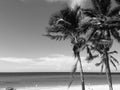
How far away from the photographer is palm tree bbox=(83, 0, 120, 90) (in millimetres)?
14094

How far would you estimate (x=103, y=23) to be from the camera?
1425 centimetres

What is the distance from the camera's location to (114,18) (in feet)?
45.9

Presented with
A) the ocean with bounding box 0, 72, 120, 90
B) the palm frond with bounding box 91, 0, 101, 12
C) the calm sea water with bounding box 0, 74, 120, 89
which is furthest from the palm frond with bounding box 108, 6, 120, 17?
the calm sea water with bounding box 0, 74, 120, 89

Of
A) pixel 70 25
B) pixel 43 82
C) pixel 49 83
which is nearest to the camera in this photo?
pixel 70 25

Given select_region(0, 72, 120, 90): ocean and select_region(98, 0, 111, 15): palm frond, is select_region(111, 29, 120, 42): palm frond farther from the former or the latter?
select_region(0, 72, 120, 90): ocean

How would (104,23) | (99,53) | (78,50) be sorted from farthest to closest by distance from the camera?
(99,53), (104,23), (78,50)

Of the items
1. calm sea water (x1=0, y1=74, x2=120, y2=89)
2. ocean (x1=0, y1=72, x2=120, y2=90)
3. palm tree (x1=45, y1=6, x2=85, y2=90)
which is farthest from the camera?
calm sea water (x1=0, y1=74, x2=120, y2=89)

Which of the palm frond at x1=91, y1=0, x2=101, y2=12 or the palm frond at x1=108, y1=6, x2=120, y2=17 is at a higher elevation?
the palm frond at x1=91, y1=0, x2=101, y2=12

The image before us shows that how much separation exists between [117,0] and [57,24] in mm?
5494

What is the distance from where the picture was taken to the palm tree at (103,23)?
1409cm

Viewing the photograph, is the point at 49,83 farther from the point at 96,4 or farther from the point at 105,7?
the point at 105,7

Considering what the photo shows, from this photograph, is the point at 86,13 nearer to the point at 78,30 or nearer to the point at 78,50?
the point at 78,30

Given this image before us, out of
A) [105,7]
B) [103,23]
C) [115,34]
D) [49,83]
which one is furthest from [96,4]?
[49,83]

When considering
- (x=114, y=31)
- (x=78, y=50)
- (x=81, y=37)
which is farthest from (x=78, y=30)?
(x=114, y=31)
